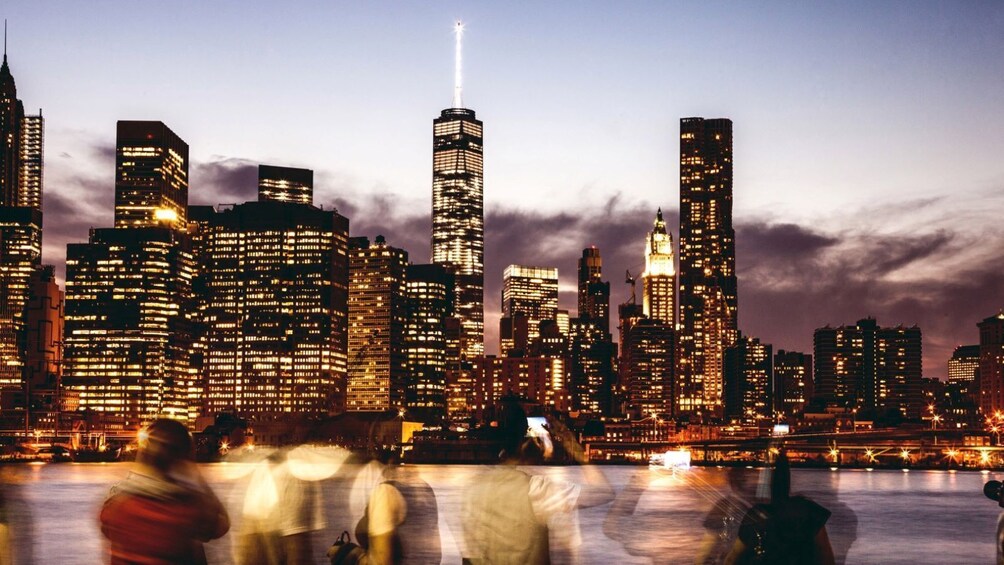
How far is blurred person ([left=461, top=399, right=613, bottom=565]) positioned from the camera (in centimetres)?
604

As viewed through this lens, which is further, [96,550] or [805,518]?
[96,550]

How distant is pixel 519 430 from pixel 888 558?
4866 cm

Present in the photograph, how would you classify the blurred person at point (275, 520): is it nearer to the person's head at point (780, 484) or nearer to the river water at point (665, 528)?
the river water at point (665, 528)

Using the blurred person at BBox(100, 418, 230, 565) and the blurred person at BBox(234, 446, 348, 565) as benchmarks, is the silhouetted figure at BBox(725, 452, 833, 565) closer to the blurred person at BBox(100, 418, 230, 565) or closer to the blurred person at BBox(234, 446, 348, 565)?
the blurred person at BBox(100, 418, 230, 565)

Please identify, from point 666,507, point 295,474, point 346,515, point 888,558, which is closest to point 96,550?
point 346,515

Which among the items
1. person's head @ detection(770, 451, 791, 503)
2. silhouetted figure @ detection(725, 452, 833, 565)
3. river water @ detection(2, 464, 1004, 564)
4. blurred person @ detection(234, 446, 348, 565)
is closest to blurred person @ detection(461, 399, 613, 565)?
silhouetted figure @ detection(725, 452, 833, 565)

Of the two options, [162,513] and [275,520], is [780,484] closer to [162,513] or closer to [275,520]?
[162,513]

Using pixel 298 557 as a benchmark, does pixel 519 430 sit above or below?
above

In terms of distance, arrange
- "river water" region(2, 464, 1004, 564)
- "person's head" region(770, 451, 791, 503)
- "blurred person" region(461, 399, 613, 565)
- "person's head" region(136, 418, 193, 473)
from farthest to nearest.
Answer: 1. "river water" region(2, 464, 1004, 564)
2. "person's head" region(770, 451, 791, 503)
3. "blurred person" region(461, 399, 613, 565)
4. "person's head" region(136, 418, 193, 473)

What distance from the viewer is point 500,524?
241 inches

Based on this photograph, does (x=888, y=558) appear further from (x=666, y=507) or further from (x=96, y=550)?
(x=666, y=507)

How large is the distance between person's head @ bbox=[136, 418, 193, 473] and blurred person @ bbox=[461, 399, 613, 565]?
1.43 m

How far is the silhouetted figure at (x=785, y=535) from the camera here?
606 cm

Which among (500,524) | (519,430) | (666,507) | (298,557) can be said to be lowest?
(666,507)
